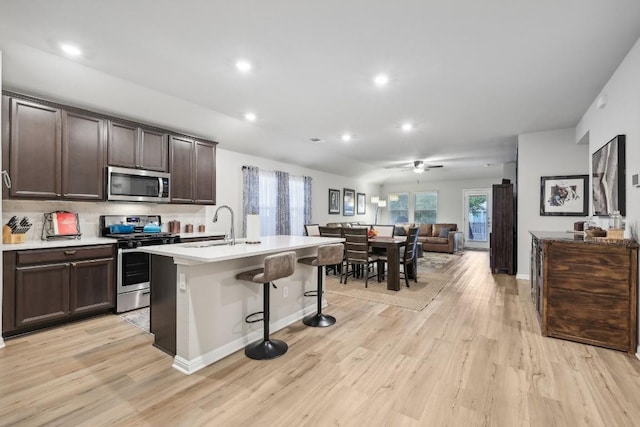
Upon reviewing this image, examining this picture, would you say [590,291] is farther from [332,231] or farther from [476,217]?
[476,217]

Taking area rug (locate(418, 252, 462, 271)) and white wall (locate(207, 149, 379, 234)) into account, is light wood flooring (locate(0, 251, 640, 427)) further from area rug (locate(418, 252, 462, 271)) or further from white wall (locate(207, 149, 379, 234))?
area rug (locate(418, 252, 462, 271))

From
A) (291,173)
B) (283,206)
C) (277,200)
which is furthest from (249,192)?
(291,173)

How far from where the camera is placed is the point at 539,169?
5336 millimetres

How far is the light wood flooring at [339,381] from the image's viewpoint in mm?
1874

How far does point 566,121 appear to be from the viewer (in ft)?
15.4

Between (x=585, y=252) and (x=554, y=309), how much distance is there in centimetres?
63

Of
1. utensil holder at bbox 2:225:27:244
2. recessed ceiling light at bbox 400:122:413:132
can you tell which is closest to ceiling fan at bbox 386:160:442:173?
recessed ceiling light at bbox 400:122:413:132

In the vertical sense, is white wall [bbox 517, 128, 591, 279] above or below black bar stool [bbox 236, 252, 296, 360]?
above

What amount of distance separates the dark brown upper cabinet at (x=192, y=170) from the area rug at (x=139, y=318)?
1620 mm

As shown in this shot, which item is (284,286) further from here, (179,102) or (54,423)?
(179,102)

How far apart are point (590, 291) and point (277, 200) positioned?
551 centimetres

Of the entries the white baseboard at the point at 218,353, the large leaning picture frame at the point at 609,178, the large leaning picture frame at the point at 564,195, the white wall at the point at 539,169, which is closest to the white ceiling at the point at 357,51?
the white wall at the point at 539,169

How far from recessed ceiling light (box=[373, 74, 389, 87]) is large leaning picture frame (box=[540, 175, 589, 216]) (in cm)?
378

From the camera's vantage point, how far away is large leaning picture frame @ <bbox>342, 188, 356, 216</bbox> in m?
9.69
